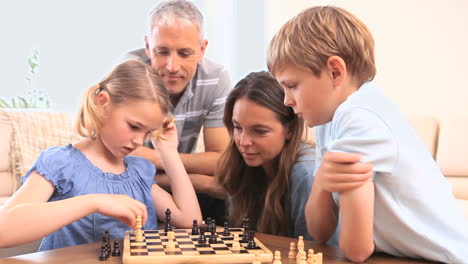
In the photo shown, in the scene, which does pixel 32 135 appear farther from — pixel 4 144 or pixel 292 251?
pixel 292 251

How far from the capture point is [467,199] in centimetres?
483

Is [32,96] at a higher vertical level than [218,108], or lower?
lower

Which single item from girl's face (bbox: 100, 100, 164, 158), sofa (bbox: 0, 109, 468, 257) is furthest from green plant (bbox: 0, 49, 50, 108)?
girl's face (bbox: 100, 100, 164, 158)

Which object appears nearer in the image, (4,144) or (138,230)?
(138,230)

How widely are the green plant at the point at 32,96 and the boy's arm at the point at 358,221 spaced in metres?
4.50

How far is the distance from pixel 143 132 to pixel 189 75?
840mm

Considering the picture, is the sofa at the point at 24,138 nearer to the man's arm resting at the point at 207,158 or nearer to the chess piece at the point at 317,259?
the man's arm resting at the point at 207,158

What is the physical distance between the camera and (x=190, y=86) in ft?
9.79

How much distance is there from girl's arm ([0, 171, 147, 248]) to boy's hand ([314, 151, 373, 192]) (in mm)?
600

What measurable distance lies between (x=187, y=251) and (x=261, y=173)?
3.46 ft

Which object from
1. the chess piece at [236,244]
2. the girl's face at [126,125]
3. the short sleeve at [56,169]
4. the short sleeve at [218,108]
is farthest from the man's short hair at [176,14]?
the chess piece at [236,244]

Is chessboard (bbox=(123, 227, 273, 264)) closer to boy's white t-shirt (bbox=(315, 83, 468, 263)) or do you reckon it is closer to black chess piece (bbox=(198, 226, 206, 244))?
black chess piece (bbox=(198, 226, 206, 244))

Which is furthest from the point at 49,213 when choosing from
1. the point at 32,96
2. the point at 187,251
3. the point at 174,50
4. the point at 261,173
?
the point at 32,96

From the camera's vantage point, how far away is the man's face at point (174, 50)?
2.67m
